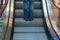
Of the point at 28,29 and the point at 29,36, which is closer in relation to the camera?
the point at 29,36

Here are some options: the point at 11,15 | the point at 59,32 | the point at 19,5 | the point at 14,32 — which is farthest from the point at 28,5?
the point at 59,32

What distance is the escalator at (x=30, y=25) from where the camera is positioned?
498 centimetres

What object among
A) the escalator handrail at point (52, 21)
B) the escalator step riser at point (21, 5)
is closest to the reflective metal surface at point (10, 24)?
the escalator step riser at point (21, 5)

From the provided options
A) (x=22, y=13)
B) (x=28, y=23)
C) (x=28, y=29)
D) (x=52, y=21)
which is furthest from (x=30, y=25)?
(x=52, y=21)

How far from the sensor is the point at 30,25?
5.50 m

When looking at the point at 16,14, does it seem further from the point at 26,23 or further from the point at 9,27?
the point at 9,27

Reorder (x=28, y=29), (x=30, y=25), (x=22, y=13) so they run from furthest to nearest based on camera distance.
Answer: (x=22, y=13) → (x=30, y=25) → (x=28, y=29)

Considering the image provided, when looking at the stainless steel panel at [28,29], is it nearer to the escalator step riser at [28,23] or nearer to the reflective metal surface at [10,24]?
the escalator step riser at [28,23]

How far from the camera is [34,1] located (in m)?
6.15

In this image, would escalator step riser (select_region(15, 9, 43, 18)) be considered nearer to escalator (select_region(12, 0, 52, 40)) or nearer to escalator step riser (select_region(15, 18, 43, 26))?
escalator (select_region(12, 0, 52, 40))

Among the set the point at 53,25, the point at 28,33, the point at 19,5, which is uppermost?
the point at 19,5

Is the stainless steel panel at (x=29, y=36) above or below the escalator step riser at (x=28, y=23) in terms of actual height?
below

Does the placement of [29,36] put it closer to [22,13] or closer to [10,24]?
[10,24]

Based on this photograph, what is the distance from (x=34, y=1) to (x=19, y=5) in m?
0.59
